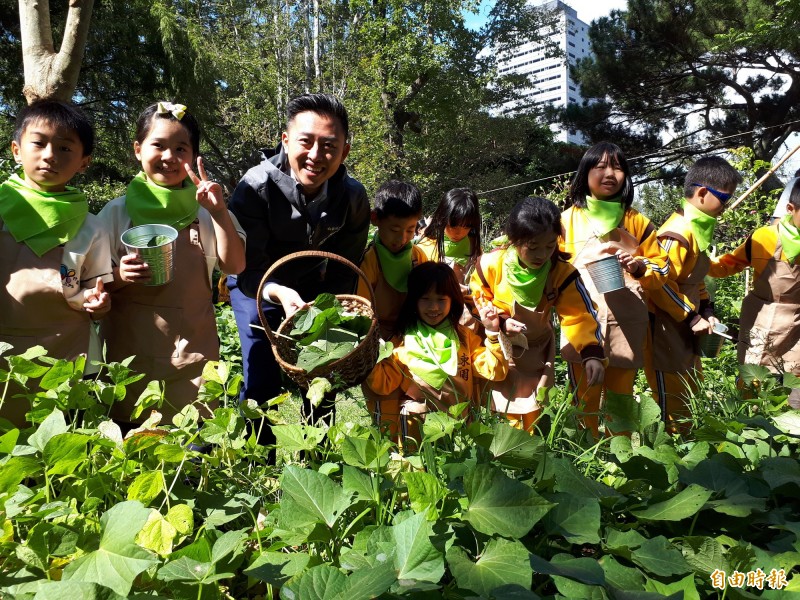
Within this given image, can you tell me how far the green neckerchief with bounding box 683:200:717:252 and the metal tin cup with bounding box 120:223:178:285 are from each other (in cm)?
265

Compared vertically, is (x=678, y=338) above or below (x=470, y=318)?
below

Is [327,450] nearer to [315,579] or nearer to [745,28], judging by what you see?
[315,579]

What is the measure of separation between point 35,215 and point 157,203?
0.37m

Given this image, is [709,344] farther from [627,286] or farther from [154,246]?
[154,246]

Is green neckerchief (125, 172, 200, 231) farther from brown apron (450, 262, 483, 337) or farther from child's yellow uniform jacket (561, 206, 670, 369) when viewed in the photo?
child's yellow uniform jacket (561, 206, 670, 369)

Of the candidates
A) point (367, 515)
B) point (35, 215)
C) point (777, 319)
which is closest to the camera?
point (367, 515)

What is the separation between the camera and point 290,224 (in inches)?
95.3

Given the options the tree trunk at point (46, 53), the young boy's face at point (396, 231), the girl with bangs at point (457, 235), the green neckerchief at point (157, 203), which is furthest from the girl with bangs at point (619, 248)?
the tree trunk at point (46, 53)

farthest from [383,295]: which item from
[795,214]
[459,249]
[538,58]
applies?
[538,58]

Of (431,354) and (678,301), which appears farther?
(678,301)

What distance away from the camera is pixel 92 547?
2.57ft

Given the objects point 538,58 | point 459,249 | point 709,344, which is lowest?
point 709,344

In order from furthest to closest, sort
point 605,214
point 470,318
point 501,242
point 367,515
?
1. point 501,242
2. point 605,214
3. point 470,318
4. point 367,515

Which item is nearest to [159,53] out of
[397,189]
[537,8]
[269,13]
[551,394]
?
[269,13]
